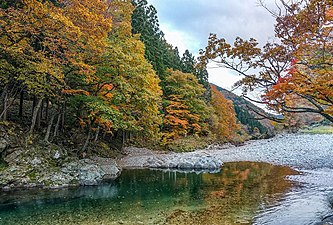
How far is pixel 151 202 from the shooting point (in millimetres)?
9758

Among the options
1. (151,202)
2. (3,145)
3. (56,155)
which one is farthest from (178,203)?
(3,145)

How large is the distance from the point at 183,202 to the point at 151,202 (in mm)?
1132

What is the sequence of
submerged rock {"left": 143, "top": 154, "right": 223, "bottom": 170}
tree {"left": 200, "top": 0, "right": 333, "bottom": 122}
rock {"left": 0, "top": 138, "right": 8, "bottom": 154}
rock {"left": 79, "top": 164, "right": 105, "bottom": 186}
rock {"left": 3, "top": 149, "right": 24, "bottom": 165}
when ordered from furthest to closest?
submerged rock {"left": 143, "top": 154, "right": 223, "bottom": 170} < rock {"left": 79, "top": 164, "right": 105, "bottom": 186} < rock {"left": 0, "top": 138, "right": 8, "bottom": 154} < rock {"left": 3, "top": 149, "right": 24, "bottom": 165} < tree {"left": 200, "top": 0, "right": 333, "bottom": 122}

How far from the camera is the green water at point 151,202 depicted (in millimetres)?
7770

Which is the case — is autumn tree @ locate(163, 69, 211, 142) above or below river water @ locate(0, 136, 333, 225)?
above

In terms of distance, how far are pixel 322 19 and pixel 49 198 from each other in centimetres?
1005

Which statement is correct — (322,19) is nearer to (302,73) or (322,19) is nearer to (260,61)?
(302,73)

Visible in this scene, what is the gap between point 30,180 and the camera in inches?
468

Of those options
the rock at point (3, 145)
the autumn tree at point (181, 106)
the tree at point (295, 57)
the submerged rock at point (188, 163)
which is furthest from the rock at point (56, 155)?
the autumn tree at point (181, 106)

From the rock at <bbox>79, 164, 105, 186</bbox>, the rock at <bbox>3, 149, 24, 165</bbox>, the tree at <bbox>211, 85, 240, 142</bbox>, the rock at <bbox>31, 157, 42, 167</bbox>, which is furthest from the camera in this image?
the tree at <bbox>211, 85, 240, 142</bbox>

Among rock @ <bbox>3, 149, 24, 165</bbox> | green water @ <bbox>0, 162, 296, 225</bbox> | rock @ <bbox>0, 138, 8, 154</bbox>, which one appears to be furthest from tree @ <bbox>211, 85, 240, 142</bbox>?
rock @ <bbox>0, 138, 8, 154</bbox>

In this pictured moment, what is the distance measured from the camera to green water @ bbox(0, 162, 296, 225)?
7770mm

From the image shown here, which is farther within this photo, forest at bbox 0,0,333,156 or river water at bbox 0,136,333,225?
river water at bbox 0,136,333,225

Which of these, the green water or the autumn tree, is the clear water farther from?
the autumn tree
